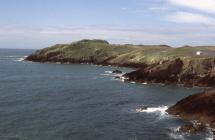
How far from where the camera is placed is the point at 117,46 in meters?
196

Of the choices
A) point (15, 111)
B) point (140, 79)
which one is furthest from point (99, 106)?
point (140, 79)

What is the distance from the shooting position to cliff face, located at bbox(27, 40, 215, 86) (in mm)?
100250

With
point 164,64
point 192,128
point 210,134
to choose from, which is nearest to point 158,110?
point 192,128

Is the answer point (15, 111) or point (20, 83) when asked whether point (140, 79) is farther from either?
point (15, 111)

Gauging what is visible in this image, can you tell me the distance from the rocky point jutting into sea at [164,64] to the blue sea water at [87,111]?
12.5ft

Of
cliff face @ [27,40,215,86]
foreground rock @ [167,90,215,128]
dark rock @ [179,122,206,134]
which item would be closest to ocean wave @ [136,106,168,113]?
foreground rock @ [167,90,215,128]

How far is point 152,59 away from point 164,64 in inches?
1694

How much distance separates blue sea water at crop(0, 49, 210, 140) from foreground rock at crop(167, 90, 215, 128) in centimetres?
211

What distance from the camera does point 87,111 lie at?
64.5m

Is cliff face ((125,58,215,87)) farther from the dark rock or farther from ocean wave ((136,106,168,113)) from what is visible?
the dark rock

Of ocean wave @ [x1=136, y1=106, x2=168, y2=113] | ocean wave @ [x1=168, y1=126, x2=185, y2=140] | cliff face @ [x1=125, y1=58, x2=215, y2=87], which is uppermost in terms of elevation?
cliff face @ [x1=125, y1=58, x2=215, y2=87]

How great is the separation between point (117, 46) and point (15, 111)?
135660mm

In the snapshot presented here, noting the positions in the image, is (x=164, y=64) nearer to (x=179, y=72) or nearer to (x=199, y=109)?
(x=179, y=72)

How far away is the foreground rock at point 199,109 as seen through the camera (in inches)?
2177
